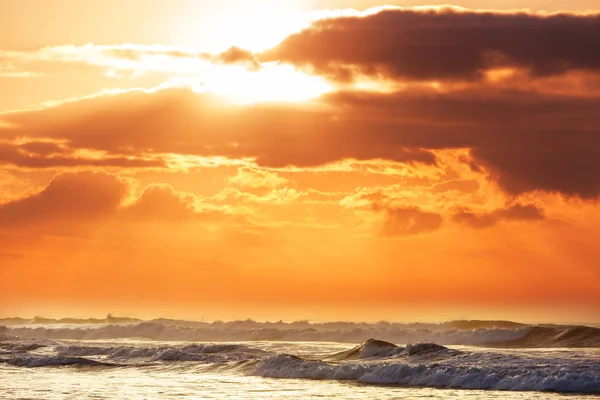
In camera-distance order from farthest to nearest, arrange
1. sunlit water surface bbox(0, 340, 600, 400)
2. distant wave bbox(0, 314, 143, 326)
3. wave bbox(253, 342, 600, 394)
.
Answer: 1. distant wave bbox(0, 314, 143, 326)
2. wave bbox(253, 342, 600, 394)
3. sunlit water surface bbox(0, 340, 600, 400)

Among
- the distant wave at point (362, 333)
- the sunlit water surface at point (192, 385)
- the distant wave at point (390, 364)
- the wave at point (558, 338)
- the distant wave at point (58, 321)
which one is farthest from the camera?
the distant wave at point (58, 321)

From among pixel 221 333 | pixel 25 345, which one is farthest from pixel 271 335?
pixel 25 345

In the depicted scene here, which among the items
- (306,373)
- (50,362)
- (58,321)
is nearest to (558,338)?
(306,373)

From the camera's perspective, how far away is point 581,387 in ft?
116

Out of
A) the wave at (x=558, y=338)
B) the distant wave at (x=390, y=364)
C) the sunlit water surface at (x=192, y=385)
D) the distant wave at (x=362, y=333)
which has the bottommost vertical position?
the sunlit water surface at (x=192, y=385)

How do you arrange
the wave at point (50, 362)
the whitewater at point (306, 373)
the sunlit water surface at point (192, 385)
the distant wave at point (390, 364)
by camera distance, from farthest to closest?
the wave at point (50, 362) → the distant wave at point (390, 364) → the whitewater at point (306, 373) → the sunlit water surface at point (192, 385)

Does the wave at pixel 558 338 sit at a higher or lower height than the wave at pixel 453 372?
higher

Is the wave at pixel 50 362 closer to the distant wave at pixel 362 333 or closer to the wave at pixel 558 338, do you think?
the wave at pixel 558 338

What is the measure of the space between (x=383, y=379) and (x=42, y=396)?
1409 cm

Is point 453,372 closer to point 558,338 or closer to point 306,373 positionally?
point 306,373

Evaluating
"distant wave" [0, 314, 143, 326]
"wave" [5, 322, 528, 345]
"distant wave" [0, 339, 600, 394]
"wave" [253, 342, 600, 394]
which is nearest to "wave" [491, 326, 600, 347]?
"wave" [5, 322, 528, 345]

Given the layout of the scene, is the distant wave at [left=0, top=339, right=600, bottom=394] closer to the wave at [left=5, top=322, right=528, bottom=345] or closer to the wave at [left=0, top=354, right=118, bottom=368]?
the wave at [left=0, top=354, right=118, bottom=368]

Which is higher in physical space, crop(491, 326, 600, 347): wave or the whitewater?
crop(491, 326, 600, 347): wave

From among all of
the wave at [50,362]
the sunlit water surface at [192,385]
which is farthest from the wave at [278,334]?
the wave at [50,362]
